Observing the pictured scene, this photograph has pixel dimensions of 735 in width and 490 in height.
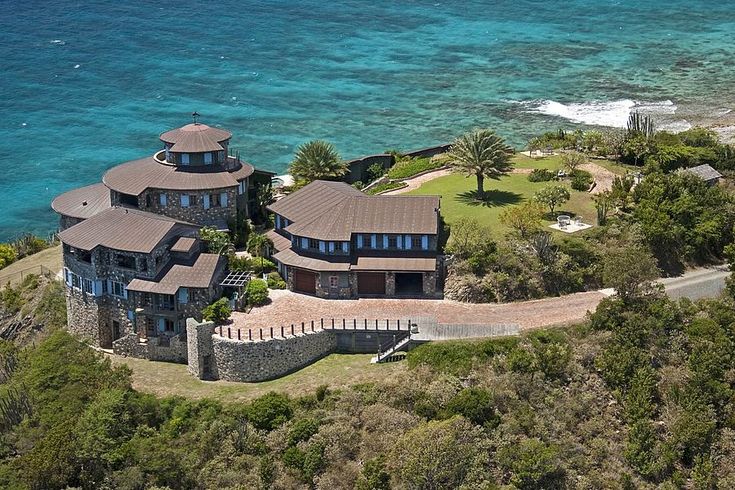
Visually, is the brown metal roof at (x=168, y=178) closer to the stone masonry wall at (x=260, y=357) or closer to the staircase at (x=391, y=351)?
the stone masonry wall at (x=260, y=357)

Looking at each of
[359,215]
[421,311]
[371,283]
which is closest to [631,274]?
[421,311]

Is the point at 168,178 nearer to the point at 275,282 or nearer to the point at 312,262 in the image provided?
the point at 275,282

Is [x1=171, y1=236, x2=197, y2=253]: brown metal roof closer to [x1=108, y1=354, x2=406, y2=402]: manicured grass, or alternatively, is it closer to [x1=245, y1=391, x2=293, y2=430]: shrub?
[x1=108, y1=354, x2=406, y2=402]: manicured grass

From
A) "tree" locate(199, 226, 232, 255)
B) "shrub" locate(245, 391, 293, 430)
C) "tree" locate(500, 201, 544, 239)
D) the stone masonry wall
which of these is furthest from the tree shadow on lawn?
"shrub" locate(245, 391, 293, 430)

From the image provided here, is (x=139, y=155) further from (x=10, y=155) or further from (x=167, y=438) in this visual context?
(x=167, y=438)

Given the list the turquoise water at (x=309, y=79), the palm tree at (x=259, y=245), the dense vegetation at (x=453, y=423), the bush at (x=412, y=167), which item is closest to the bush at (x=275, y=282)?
the palm tree at (x=259, y=245)

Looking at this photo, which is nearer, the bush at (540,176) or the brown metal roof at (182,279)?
the brown metal roof at (182,279)
